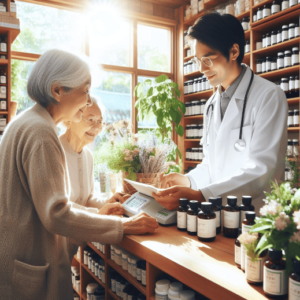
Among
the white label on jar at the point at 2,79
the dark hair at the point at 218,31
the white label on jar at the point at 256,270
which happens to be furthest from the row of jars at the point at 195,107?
the white label on jar at the point at 256,270

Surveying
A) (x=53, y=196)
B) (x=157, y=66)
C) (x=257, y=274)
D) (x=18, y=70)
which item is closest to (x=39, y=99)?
(x=53, y=196)

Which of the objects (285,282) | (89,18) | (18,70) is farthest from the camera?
(89,18)

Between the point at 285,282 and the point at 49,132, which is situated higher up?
the point at 49,132

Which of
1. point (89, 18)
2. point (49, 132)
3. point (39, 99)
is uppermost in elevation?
point (89, 18)

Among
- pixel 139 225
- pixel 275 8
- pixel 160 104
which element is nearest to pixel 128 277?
pixel 139 225

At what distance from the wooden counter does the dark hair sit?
103 centimetres

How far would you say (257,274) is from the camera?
2.66 ft

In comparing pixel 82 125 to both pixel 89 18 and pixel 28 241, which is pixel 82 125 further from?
pixel 89 18

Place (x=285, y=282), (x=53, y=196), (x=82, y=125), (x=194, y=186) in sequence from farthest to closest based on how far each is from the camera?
(x=82, y=125) → (x=194, y=186) → (x=53, y=196) → (x=285, y=282)

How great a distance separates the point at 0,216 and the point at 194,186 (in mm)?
1081

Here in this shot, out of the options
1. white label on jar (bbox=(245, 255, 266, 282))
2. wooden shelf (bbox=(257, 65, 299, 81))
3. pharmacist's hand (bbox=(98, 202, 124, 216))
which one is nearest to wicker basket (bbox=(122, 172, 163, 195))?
pharmacist's hand (bbox=(98, 202, 124, 216))

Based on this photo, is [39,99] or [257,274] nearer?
[257,274]

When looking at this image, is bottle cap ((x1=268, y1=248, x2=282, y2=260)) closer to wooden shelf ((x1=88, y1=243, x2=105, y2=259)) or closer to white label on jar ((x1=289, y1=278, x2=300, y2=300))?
white label on jar ((x1=289, y1=278, x2=300, y2=300))

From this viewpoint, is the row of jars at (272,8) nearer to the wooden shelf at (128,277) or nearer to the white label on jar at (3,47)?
the white label on jar at (3,47)
